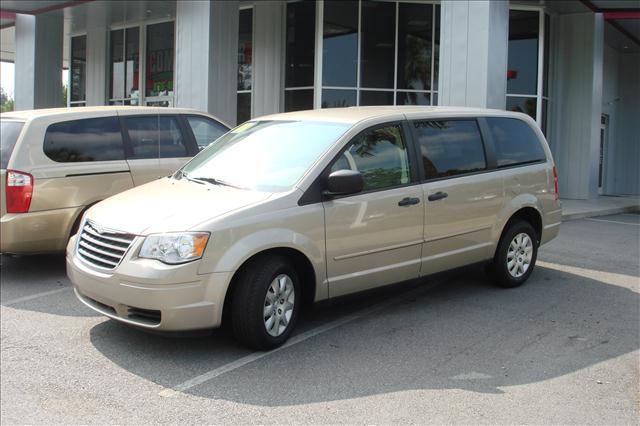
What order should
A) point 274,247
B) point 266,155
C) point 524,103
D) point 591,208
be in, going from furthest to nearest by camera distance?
point 524,103 → point 591,208 → point 266,155 → point 274,247

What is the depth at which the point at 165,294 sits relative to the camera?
14.4 ft

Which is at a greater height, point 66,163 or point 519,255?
point 66,163

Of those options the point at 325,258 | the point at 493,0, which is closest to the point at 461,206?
the point at 325,258

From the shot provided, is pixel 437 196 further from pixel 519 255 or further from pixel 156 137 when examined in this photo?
pixel 156 137

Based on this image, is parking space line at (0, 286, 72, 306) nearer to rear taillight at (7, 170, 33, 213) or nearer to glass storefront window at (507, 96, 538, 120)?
rear taillight at (7, 170, 33, 213)

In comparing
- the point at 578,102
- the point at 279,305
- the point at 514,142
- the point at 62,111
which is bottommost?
the point at 279,305

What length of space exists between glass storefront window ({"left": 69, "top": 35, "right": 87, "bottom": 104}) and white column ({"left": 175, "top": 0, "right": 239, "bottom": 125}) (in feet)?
33.0

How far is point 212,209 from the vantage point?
4.69 m

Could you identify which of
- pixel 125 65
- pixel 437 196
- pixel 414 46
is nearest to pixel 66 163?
pixel 437 196

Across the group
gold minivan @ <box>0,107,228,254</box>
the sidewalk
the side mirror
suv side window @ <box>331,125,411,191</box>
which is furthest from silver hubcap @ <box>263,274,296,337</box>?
the sidewalk

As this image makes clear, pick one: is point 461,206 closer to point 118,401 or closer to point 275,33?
point 118,401

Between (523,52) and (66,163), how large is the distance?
522 inches

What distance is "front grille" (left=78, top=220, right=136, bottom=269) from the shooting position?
4.65 m

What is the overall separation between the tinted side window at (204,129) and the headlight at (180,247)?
150 inches
